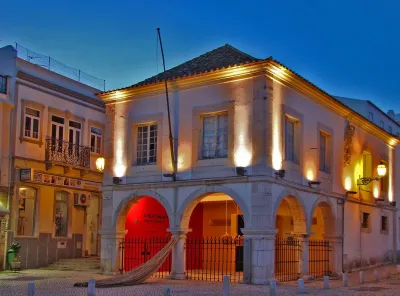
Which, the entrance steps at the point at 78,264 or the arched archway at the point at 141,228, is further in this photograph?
the entrance steps at the point at 78,264

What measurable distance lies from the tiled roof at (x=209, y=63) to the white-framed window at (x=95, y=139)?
265 inches

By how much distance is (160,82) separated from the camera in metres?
21.2

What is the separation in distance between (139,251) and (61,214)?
19.4 ft

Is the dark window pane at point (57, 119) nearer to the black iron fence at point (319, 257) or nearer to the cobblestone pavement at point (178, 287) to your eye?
the cobblestone pavement at point (178, 287)

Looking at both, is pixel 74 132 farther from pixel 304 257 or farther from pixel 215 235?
pixel 304 257

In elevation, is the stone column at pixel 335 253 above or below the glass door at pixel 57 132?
below

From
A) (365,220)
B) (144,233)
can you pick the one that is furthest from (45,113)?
(365,220)

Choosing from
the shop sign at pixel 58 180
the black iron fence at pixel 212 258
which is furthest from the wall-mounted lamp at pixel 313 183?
the shop sign at pixel 58 180

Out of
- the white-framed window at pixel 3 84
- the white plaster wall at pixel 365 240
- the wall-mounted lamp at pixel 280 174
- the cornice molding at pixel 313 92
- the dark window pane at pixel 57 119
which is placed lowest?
the white plaster wall at pixel 365 240

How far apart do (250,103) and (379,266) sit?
12121 mm

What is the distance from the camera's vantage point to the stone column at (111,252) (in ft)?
70.2

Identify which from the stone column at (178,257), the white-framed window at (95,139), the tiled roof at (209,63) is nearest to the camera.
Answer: the stone column at (178,257)

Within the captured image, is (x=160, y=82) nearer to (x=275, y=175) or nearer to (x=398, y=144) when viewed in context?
(x=275, y=175)

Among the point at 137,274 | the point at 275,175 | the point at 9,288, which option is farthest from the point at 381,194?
the point at 9,288
